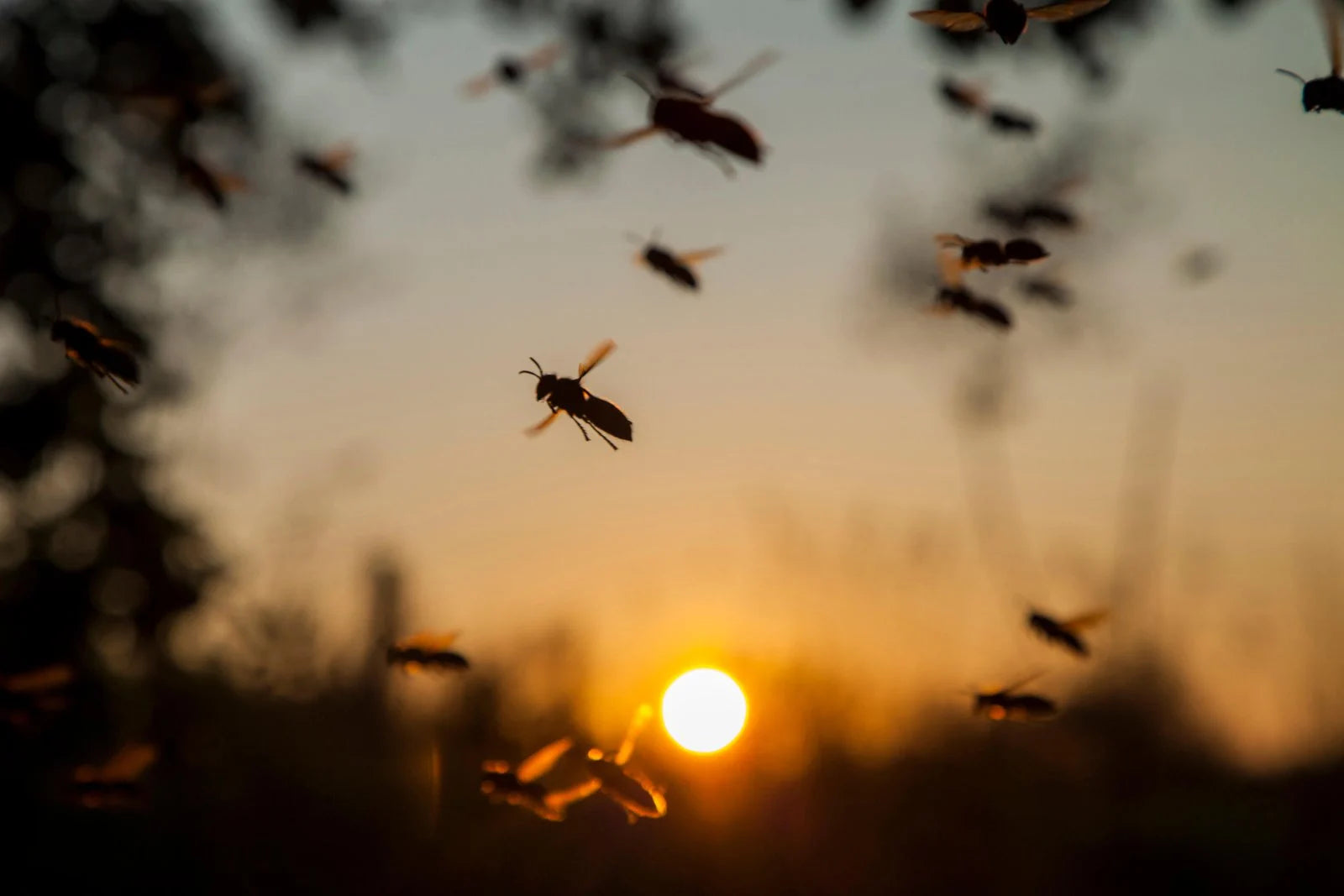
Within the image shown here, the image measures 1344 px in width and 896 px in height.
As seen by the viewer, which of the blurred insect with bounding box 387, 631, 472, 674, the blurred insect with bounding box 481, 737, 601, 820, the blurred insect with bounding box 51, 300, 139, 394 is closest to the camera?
the blurred insect with bounding box 481, 737, 601, 820

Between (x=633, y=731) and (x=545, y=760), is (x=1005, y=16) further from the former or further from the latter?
(x=545, y=760)

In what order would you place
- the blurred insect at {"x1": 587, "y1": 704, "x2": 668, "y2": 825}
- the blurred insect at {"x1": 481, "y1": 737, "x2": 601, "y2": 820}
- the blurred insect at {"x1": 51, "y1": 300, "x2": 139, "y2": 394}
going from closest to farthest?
the blurred insect at {"x1": 587, "y1": 704, "x2": 668, "y2": 825}, the blurred insect at {"x1": 481, "y1": 737, "x2": 601, "y2": 820}, the blurred insect at {"x1": 51, "y1": 300, "x2": 139, "y2": 394}

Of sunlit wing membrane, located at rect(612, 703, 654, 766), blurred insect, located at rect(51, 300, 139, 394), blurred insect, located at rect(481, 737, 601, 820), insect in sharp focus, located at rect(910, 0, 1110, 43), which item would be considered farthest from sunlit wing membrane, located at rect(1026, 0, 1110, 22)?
blurred insect, located at rect(51, 300, 139, 394)

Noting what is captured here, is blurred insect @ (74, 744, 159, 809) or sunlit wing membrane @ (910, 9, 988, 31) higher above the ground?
sunlit wing membrane @ (910, 9, 988, 31)

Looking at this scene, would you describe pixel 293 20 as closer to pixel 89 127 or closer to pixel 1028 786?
pixel 89 127

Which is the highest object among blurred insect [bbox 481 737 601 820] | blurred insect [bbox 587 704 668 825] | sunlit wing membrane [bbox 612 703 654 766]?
sunlit wing membrane [bbox 612 703 654 766]

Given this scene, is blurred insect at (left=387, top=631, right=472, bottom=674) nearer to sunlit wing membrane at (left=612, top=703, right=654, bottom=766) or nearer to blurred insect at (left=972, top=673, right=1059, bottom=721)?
sunlit wing membrane at (left=612, top=703, right=654, bottom=766)
